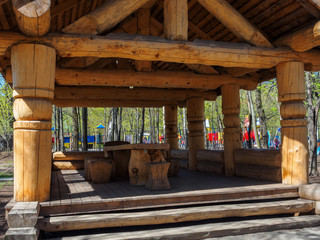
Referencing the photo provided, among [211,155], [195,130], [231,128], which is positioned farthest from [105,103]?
[231,128]

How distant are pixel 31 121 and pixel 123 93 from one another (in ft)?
17.5

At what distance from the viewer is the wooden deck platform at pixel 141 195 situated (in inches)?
180

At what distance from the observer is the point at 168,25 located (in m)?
5.43

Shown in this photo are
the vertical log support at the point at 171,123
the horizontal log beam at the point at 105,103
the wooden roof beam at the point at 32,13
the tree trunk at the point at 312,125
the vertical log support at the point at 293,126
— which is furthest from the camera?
the vertical log support at the point at 171,123

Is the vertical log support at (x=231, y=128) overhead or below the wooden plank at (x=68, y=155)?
overhead

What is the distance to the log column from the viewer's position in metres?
4.46

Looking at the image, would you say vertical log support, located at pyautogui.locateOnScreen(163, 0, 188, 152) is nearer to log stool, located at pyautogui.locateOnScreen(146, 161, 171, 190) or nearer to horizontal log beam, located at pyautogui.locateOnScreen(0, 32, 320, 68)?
horizontal log beam, located at pyautogui.locateOnScreen(0, 32, 320, 68)

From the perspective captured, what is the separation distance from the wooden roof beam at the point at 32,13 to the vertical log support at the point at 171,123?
8.22 meters

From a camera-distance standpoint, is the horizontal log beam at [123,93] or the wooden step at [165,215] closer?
the wooden step at [165,215]

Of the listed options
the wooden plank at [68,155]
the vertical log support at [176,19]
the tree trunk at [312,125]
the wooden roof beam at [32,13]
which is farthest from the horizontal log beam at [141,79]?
the tree trunk at [312,125]

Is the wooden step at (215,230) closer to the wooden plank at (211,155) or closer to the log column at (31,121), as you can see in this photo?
the log column at (31,121)

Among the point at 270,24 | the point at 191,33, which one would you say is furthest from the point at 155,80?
the point at 270,24

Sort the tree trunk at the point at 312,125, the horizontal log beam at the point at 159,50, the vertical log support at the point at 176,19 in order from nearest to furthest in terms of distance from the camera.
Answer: the horizontal log beam at the point at 159,50
the vertical log support at the point at 176,19
the tree trunk at the point at 312,125

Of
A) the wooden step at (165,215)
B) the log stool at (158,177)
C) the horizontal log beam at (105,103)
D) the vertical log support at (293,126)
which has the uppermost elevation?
the horizontal log beam at (105,103)
